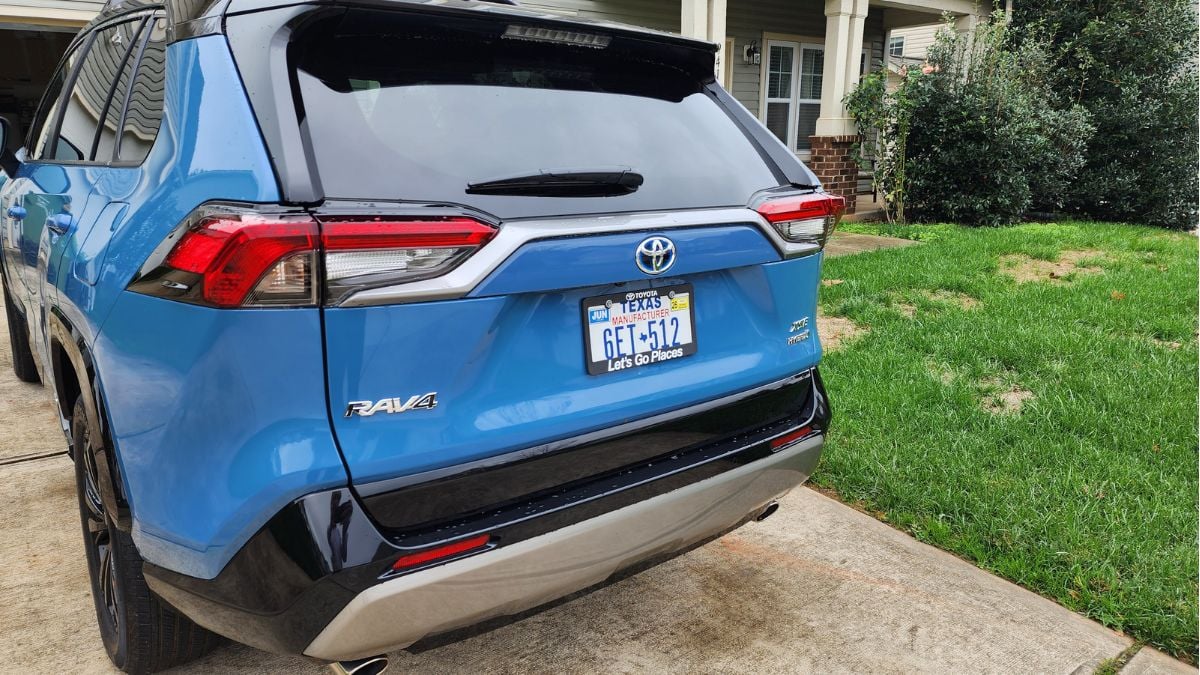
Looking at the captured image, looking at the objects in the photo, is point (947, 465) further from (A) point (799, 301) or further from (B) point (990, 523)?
(A) point (799, 301)

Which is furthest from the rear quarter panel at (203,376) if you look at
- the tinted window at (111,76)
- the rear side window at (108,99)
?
the tinted window at (111,76)

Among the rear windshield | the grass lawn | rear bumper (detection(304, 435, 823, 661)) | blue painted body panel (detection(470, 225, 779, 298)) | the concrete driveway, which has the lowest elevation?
the concrete driveway

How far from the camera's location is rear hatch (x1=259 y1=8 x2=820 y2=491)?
163cm

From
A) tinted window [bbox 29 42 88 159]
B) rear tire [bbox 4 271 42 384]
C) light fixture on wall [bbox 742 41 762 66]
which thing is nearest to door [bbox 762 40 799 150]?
light fixture on wall [bbox 742 41 762 66]

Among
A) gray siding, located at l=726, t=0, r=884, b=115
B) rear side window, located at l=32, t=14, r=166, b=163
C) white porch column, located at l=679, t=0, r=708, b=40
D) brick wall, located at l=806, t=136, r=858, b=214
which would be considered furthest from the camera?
gray siding, located at l=726, t=0, r=884, b=115

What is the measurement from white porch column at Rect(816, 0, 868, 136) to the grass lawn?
481 cm

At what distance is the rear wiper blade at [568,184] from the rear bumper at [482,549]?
54 centimetres

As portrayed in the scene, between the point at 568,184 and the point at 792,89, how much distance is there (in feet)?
42.9

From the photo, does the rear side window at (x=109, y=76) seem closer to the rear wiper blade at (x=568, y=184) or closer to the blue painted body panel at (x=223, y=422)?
the blue painted body panel at (x=223, y=422)

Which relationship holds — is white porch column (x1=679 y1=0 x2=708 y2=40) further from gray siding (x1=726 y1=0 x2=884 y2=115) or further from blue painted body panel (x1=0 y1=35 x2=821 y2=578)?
blue painted body panel (x1=0 y1=35 x2=821 y2=578)

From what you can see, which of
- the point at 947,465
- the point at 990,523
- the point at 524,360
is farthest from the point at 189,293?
the point at 947,465

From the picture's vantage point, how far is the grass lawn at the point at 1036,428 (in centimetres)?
291

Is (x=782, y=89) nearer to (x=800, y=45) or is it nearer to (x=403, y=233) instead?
(x=800, y=45)

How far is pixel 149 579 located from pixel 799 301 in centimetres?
171
